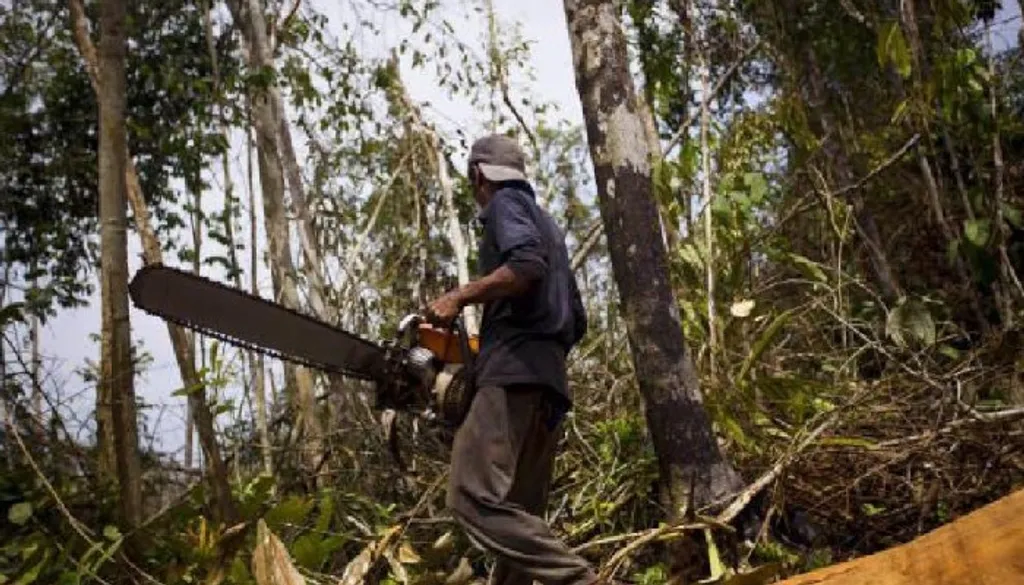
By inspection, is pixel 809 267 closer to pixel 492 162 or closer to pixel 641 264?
pixel 641 264

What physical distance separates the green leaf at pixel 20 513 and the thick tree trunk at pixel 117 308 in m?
0.37

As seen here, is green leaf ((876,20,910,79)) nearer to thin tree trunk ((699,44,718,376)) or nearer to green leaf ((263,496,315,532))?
thin tree trunk ((699,44,718,376))

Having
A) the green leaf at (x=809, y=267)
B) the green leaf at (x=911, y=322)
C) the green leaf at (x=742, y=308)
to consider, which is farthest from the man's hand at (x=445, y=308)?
the green leaf at (x=911, y=322)

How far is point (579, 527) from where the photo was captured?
3979mm

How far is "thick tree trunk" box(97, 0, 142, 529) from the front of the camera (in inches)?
146

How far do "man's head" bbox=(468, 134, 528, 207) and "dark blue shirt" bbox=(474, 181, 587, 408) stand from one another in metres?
0.05

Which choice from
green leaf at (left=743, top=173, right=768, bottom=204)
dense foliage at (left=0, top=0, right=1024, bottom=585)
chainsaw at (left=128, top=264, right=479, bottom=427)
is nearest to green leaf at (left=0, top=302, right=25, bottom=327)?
dense foliage at (left=0, top=0, right=1024, bottom=585)

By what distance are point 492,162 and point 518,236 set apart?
35 cm

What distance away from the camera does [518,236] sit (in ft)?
9.01

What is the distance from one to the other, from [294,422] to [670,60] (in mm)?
3821

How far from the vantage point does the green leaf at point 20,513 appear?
12.2ft

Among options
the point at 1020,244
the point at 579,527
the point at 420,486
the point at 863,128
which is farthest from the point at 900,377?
the point at 863,128

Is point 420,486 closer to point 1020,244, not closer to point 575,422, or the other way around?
point 575,422

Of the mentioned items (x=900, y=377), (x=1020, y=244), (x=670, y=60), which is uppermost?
(x=670, y=60)
